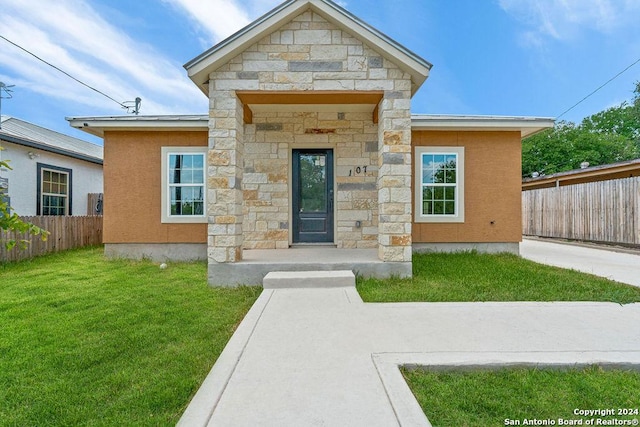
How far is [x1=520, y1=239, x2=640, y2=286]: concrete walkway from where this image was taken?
18.3 feet

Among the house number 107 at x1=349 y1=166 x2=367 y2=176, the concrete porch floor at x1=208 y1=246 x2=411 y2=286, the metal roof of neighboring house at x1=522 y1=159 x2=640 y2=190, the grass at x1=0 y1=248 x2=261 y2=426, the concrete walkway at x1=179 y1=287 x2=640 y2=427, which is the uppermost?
the metal roof of neighboring house at x1=522 y1=159 x2=640 y2=190

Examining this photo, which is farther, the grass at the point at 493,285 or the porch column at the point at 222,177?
the porch column at the point at 222,177

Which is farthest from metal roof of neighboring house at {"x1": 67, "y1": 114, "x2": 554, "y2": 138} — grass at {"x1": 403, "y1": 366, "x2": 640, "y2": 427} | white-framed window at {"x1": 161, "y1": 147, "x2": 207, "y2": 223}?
grass at {"x1": 403, "y1": 366, "x2": 640, "y2": 427}

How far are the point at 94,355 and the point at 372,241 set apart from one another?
17.9 feet

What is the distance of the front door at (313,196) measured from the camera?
290 inches

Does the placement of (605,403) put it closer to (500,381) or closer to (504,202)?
(500,381)

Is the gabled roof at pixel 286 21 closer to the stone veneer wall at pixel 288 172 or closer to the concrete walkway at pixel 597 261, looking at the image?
the stone veneer wall at pixel 288 172

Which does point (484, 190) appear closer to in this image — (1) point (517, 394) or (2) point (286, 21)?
Answer: (2) point (286, 21)

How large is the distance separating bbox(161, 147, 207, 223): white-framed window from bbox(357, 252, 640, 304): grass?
174 inches

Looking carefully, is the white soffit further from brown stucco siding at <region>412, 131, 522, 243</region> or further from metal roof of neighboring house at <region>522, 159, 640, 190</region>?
metal roof of neighboring house at <region>522, 159, 640, 190</region>

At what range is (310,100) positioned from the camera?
19.6 ft

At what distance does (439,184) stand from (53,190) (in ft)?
38.3

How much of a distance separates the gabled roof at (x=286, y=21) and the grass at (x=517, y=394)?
14.4 ft

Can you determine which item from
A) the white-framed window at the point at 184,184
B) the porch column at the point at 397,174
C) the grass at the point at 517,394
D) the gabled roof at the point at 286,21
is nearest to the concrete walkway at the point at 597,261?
the porch column at the point at 397,174
